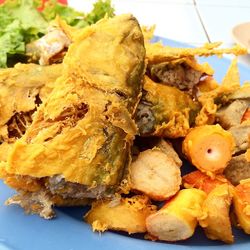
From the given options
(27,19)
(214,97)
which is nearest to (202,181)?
(214,97)

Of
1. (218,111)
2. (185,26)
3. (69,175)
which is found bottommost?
(185,26)

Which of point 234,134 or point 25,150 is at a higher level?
point 25,150

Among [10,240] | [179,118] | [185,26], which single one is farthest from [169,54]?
[185,26]

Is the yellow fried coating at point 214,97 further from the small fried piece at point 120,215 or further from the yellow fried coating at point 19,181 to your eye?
the yellow fried coating at point 19,181

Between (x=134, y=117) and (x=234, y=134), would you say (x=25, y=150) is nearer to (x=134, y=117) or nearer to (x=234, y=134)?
(x=134, y=117)

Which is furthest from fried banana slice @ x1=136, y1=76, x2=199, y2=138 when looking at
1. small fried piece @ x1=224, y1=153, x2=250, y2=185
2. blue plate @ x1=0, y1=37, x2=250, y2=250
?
blue plate @ x1=0, y1=37, x2=250, y2=250
